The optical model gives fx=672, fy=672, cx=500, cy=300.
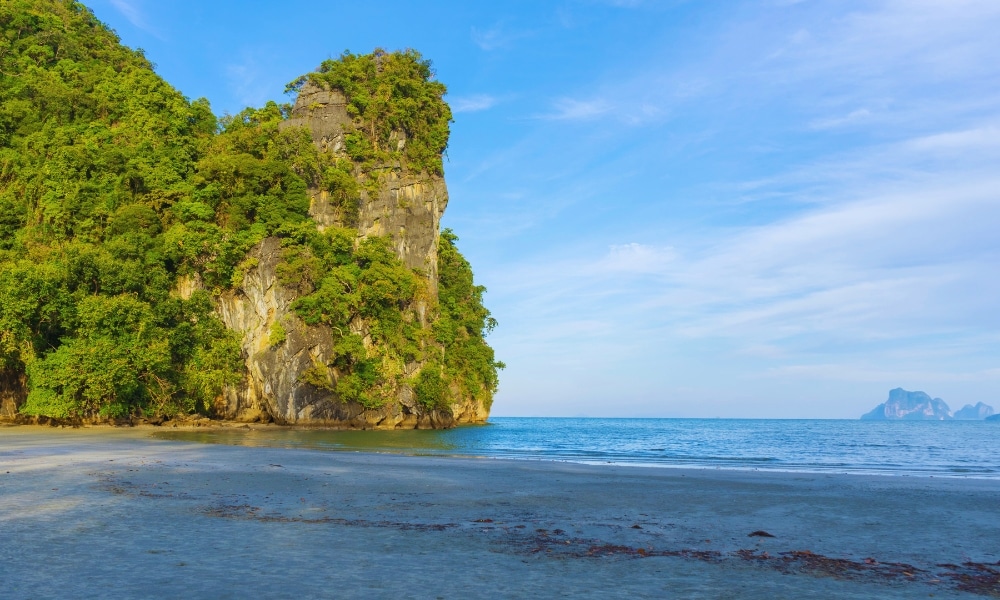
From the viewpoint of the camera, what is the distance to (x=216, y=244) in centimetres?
4400

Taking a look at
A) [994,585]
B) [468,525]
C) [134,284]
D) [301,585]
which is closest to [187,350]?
[134,284]

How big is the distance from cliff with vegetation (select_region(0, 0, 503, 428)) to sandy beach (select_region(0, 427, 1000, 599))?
77.2 feet

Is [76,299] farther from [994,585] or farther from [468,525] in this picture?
[994,585]

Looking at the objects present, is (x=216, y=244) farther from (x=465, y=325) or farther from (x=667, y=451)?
(x=667, y=451)

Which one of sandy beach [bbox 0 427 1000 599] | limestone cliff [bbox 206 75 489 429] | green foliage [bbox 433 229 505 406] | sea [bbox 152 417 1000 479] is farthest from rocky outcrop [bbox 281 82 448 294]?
sandy beach [bbox 0 427 1000 599]

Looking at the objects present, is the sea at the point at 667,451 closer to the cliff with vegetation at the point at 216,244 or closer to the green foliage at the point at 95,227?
the cliff with vegetation at the point at 216,244

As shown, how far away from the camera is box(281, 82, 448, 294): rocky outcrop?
53594mm

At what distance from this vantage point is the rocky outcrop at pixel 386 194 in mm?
53594

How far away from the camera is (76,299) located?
35500 millimetres

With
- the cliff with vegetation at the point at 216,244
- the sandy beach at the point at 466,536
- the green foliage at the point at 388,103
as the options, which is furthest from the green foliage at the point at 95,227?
the sandy beach at the point at 466,536

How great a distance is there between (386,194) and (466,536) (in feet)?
159

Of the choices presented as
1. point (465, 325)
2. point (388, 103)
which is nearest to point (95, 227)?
point (388, 103)

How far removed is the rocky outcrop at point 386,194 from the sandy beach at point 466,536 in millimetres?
39336

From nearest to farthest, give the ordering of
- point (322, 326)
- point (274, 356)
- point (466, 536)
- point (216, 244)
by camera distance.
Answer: point (466, 536) < point (274, 356) < point (216, 244) < point (322, 326)
